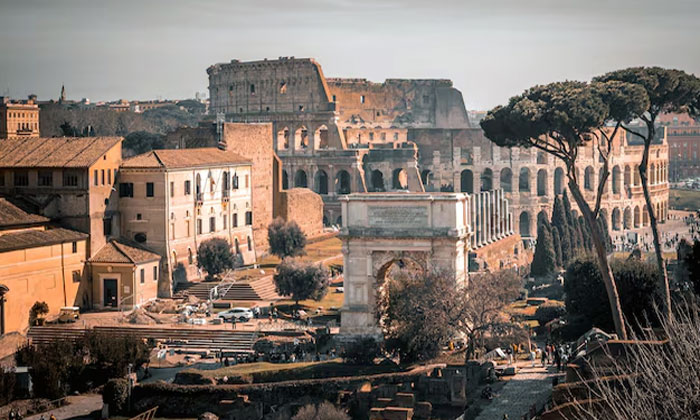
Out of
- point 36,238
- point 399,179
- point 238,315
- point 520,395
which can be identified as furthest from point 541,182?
point 520,395

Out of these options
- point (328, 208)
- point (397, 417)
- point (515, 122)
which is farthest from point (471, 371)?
point (328, 208)

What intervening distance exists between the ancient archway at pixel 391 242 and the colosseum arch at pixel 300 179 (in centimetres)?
4991

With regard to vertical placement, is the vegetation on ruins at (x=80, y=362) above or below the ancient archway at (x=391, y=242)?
below

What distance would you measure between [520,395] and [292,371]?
306 inches

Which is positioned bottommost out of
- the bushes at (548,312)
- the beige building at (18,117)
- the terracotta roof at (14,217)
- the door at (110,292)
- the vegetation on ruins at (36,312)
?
the bushes at (548,312)

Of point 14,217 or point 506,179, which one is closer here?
point 14,217

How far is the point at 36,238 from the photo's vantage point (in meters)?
52.2

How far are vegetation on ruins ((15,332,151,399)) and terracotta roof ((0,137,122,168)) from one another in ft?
41.5

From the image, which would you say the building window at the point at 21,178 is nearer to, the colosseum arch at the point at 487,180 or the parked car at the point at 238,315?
the parked car at the point at 238,315

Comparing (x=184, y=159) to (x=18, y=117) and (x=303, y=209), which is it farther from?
(x=18, y=117)

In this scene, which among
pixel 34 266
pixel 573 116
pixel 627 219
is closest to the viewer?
pixel 573 116

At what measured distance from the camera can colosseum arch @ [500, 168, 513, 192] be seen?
102850 millimetres

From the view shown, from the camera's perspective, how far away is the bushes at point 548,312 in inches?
2042

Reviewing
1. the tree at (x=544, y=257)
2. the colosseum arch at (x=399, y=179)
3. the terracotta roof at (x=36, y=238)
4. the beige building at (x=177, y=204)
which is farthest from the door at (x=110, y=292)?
the colosseum arch at (x=399, y=179)
